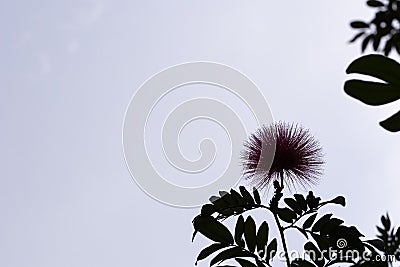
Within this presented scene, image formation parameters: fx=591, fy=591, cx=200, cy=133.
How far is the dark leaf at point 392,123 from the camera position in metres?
0.88

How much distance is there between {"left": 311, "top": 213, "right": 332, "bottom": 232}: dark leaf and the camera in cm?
153

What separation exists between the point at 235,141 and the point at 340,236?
17.8 inches

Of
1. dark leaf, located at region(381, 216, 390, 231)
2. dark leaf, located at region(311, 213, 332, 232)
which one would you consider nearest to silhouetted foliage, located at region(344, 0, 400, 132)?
dark leaf, located at region(381, 216, 390, 231)

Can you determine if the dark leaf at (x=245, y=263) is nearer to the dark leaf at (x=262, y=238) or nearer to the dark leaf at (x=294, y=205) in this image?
the dark leaf at (x=262, y=238)

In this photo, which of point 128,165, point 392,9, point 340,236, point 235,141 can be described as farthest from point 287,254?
point 392,9

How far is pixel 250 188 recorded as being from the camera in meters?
1.64

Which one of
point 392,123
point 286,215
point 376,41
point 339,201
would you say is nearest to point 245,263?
point 286,215

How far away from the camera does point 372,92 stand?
90 centimetres

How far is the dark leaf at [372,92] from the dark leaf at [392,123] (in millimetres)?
28

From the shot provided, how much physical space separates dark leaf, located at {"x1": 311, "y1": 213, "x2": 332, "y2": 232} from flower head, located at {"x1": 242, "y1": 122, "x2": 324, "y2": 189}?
156 millimetres

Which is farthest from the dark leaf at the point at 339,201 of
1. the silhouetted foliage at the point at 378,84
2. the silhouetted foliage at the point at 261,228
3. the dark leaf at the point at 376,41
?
the dark leaf at the point at 376,41

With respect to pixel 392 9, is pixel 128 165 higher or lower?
higher

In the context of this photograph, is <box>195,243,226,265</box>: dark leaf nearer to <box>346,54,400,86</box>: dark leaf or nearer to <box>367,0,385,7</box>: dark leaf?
<box>346,54,400,86</box>: dark leaf

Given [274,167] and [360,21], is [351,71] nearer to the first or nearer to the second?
[360,21]
